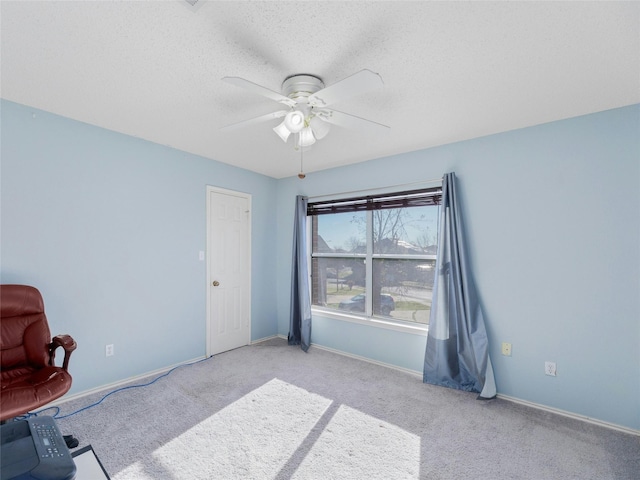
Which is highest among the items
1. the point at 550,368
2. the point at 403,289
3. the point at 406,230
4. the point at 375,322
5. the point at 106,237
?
the point at 406,230

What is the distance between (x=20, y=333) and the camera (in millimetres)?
2199

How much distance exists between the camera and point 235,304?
404 centimetres

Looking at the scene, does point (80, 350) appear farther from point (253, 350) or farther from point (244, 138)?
point (244, 138)

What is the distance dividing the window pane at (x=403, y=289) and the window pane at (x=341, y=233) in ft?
1.19

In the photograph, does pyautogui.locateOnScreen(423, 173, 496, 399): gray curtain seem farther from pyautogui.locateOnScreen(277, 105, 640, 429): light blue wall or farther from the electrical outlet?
the electrical outlet

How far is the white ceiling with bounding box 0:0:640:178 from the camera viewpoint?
1453 millimetres

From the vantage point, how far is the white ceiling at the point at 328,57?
1.45 metres

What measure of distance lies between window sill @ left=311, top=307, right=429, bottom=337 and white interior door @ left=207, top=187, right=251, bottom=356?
0.98 meters

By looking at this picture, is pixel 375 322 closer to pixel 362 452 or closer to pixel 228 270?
pixel 362 452

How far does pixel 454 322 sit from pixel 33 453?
295cm

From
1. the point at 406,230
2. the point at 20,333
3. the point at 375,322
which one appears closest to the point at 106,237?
the point at 20,333

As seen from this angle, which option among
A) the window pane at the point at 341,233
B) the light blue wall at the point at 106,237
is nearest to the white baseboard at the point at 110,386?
the light blue wall at the point at 106,237

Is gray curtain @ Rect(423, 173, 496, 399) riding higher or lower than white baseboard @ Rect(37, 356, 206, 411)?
higher

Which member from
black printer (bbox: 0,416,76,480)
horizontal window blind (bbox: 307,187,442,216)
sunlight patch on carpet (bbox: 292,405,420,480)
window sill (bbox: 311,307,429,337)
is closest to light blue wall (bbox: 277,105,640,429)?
horizontal window blind (bbox: 307,187,442,216)
